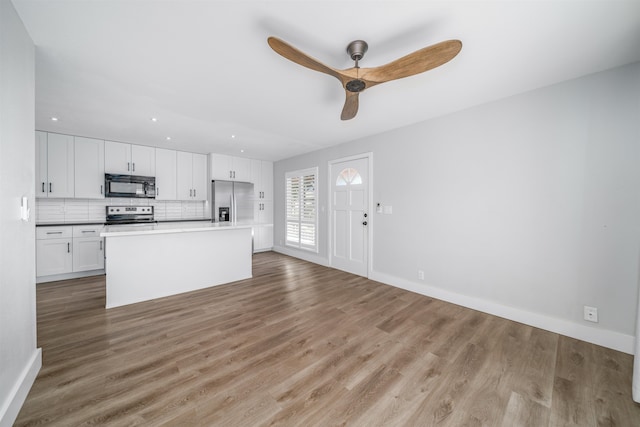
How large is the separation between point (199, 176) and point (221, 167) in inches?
20.3

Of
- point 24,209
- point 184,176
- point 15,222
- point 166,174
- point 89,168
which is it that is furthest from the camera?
point 184,176

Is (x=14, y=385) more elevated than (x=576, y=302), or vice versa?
(x=576, y=302)

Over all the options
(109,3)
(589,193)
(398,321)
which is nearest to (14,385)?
(109,3)

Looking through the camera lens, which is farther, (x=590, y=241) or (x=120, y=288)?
(x=120, y=288)

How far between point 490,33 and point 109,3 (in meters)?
2.46

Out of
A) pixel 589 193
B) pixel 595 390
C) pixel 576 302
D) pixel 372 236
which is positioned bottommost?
pixel 595 390

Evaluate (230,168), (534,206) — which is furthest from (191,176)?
(534,206)

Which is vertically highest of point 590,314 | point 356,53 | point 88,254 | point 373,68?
point 356,53

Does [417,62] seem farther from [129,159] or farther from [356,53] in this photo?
[129,159]

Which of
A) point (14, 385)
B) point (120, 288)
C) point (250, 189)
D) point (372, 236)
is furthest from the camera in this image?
point (250, 189)

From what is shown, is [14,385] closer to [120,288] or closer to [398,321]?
[120,288]

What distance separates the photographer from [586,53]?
6.10 feet

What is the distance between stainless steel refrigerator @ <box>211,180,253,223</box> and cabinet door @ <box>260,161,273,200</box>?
43 centimetres

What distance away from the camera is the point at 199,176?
17.4 feet
